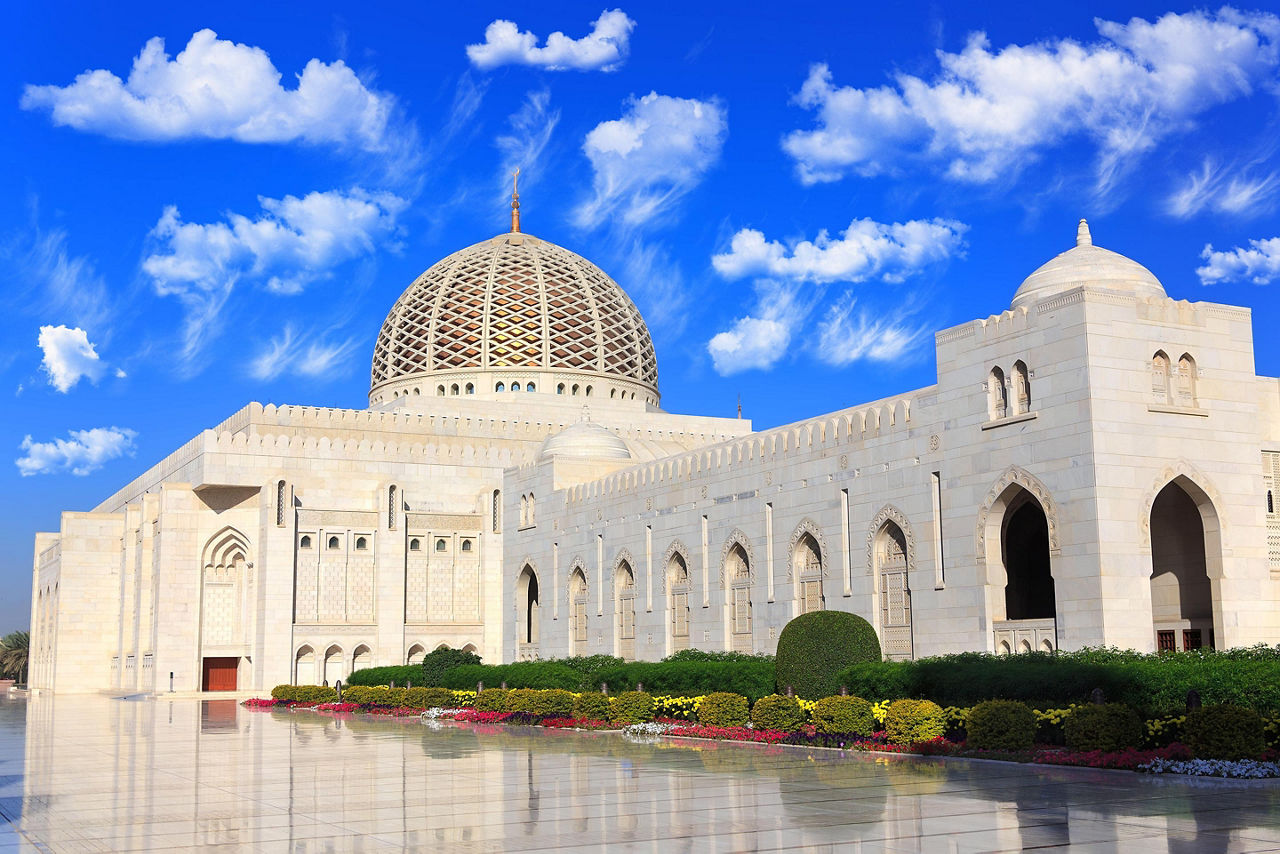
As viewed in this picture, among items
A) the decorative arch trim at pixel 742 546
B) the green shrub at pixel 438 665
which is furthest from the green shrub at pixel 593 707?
the green shrub at pixel 438 665

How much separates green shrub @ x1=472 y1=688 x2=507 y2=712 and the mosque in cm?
619

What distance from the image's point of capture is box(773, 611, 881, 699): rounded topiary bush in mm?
19922

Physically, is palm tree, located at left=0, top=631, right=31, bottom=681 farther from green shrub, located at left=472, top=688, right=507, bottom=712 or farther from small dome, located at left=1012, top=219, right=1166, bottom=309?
small dome, located at left=1012, top=219, right=1166, bottom=309

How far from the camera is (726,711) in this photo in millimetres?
18891

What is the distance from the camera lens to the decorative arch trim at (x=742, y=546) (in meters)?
27.9

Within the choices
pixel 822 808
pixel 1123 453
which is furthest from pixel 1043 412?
pixel 822 808

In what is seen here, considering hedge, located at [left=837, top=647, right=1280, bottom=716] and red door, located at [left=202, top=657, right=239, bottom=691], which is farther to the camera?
red door, located at [left=202, top=657, right=239, bottom=691]

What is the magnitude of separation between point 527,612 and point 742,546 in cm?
1183

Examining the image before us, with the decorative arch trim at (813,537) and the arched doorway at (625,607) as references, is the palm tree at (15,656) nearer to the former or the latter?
the arched doorway at (625,607)

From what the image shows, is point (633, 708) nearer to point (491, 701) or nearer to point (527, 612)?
point (491, 701)

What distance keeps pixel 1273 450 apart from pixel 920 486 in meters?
5.87

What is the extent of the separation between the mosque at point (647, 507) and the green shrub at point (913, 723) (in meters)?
5.06

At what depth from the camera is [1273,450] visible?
22.1 meters

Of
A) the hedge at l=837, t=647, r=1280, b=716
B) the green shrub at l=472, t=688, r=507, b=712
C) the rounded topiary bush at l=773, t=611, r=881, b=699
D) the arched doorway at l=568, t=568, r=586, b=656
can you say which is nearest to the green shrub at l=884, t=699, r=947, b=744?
the hedge at l=837, t=647, r=1280, b=716
